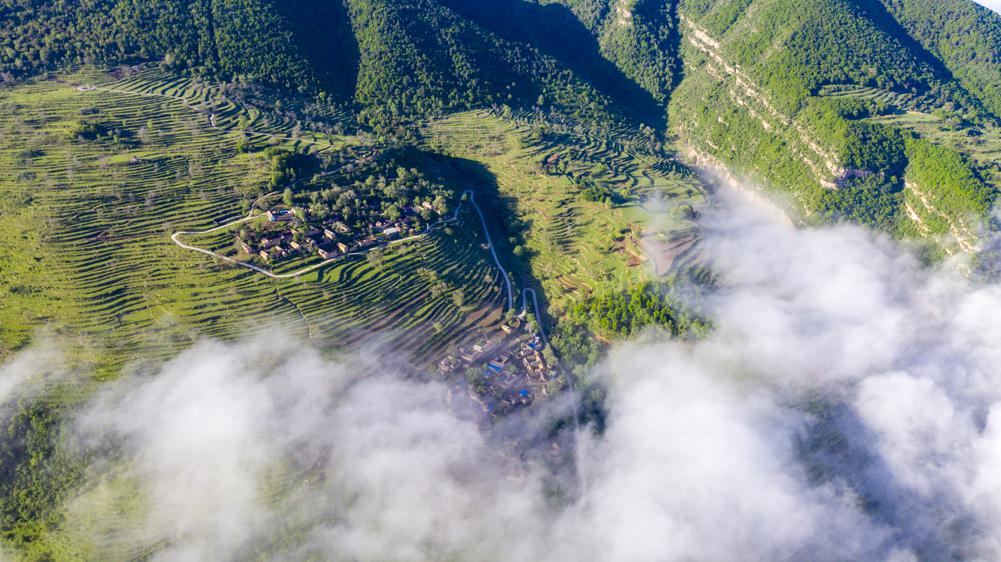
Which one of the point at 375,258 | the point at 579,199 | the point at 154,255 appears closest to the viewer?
the point at 154,255

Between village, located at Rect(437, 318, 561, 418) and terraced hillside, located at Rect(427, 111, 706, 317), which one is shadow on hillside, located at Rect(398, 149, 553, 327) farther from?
village, located at Rect(437, 318, 561, 418)

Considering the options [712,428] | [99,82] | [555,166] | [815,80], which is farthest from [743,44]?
[99,82]

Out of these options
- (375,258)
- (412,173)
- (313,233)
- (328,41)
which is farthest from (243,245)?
(328,41)

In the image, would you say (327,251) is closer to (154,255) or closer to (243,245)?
(243,245)

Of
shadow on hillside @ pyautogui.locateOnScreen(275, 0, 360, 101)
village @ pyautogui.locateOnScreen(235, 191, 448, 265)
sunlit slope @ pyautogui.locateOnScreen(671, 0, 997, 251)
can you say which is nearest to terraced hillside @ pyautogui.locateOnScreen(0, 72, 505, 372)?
village @ pyautogui.locateOnScreen(235, 191, 448, 265)

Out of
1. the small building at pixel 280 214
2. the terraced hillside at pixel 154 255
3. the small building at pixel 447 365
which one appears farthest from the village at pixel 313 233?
the small building at pixel 447 365

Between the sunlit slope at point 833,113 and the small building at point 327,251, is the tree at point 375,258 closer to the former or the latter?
the small building at point 327,251

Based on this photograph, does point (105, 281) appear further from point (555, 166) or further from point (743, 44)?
point (743, 44)
